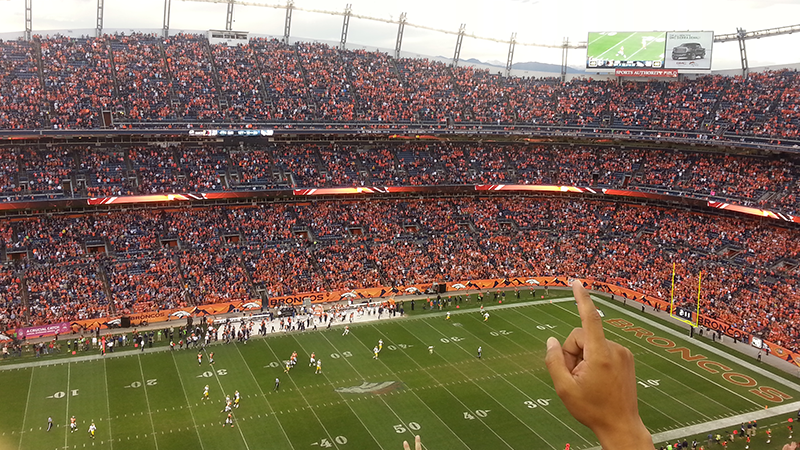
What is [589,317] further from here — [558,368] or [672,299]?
[672,299]

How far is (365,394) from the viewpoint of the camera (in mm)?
30672

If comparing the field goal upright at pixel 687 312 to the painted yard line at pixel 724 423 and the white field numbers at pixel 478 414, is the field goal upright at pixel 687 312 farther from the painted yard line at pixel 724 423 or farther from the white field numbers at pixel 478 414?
the white field numbers at pixel 478 414

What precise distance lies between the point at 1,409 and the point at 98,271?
16061mm

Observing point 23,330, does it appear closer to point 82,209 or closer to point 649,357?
point 82,209

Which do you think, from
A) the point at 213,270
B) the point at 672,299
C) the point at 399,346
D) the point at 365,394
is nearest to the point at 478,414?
the point at 365,394

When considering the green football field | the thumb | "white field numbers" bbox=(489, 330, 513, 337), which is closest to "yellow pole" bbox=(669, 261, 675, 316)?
the green football field

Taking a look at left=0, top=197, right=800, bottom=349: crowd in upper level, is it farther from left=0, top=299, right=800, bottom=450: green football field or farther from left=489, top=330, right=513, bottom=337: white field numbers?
left=489, top=330, right=513, bottom=337: white field numbers

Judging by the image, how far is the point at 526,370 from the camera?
34344mm

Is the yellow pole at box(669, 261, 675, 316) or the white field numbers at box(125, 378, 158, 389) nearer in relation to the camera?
the white field numbers at box(125, 378, 158, 389)

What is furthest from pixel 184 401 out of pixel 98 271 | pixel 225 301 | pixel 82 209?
pixel 82 209

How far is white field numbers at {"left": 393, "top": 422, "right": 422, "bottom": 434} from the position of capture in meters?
27.1

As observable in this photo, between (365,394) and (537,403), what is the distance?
352 inches

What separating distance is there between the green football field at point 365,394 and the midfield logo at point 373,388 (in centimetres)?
11

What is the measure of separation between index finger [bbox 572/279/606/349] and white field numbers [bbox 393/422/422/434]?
Answer: 2511 cm
